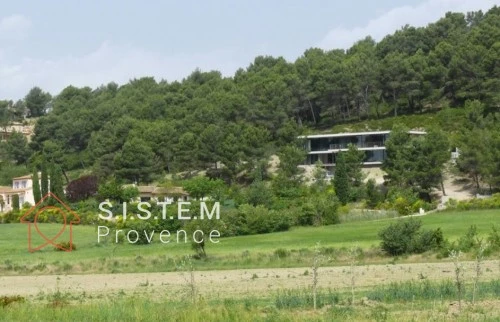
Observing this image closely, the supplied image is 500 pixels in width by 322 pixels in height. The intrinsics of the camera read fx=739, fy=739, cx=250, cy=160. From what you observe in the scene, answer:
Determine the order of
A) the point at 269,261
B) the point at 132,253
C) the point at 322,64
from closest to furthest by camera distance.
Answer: the point at 269,261, the point at 132,253, the point at 322,64

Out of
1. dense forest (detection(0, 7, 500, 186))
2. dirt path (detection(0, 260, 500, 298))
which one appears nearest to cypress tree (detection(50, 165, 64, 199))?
dense forest (detection(0, 7, 500, 186))

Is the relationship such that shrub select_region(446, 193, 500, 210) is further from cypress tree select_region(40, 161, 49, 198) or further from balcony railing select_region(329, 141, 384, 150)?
cypress tree select_region(40, 161, 49, 198)

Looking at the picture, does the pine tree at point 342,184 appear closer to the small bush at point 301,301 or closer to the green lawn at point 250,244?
the green lawn at point 250,244

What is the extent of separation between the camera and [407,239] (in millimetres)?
32031

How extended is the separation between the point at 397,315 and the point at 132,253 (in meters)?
25.8

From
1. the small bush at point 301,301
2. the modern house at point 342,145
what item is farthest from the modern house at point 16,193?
the small bush at point 301,301

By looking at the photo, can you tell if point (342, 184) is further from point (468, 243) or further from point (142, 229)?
point (468, 243)

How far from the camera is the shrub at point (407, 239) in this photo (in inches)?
1254

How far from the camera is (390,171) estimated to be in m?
65.4

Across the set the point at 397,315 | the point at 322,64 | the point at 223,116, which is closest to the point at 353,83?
the point at 322,64

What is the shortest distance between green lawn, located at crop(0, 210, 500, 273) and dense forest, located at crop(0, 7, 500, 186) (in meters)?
19.3

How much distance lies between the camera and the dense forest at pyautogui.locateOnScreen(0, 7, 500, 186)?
8194 cm

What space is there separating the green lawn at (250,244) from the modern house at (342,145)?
2787cm

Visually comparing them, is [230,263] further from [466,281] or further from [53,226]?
[53,226]
